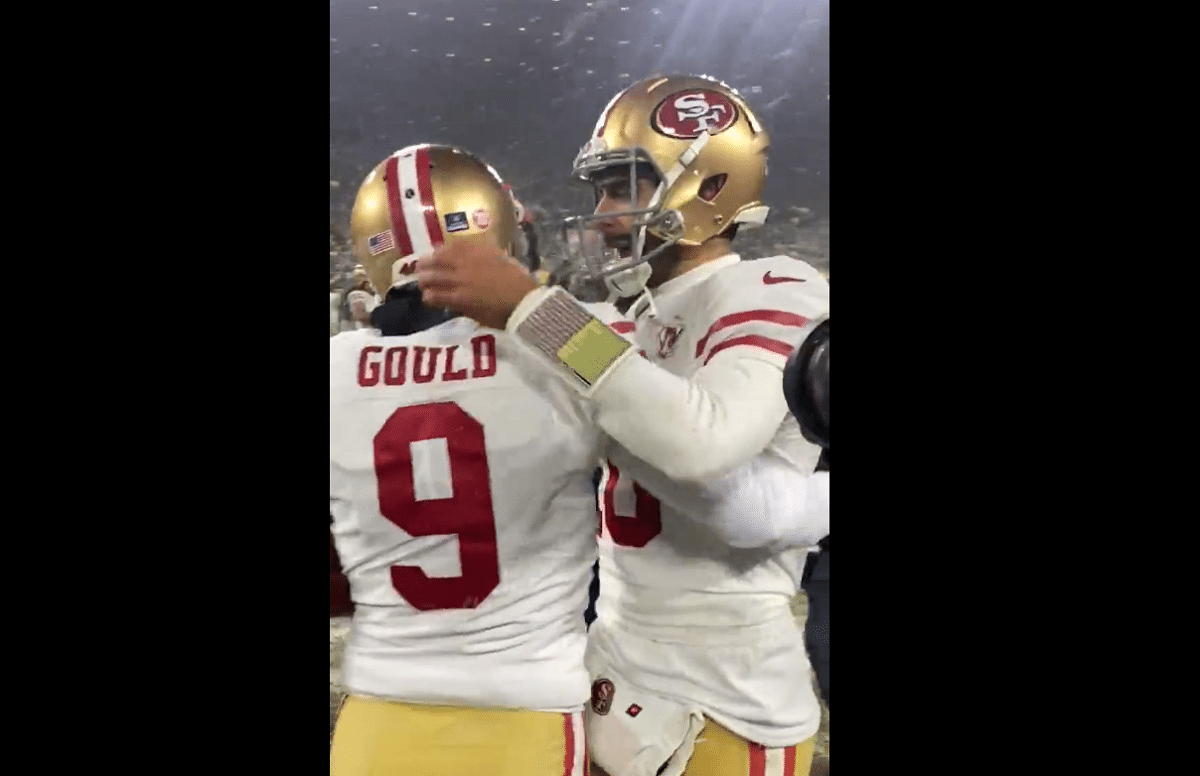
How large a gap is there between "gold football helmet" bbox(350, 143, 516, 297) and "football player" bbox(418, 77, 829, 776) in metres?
0.10

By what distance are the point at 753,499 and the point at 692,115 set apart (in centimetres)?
74

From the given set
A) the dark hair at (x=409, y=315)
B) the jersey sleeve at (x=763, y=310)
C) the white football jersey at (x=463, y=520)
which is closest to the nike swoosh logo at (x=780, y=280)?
the jersey sleeve at (x=763, y=310)

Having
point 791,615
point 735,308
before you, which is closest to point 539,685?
point 791,615

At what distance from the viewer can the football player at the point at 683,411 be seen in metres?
1.39

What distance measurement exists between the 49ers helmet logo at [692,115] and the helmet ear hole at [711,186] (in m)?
0.08

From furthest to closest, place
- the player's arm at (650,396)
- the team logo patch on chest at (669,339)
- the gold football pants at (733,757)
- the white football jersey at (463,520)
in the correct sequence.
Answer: the team logo patch on chest at (669,339) → the gold football pants at (733,757) → the white football jersey at (463,520) → the player's arm at (650,396)

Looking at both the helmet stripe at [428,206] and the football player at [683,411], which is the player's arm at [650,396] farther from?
the helmet stripe at [428,206]

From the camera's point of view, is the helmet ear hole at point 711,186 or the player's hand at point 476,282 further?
the helmet ear hole at point 711,186

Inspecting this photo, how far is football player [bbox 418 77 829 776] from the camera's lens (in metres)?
1.39

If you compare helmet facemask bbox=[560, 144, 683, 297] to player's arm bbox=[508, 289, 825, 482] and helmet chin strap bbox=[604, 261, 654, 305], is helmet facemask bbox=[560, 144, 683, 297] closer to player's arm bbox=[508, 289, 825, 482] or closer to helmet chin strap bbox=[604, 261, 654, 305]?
helmet chin strap bbox=[604, 261, 654, 305]

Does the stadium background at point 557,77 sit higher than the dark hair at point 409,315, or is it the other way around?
the stadium background at point 557,77

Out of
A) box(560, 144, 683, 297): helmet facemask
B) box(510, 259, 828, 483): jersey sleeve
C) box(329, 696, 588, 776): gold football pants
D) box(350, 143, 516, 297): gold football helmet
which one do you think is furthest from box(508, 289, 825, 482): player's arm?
box(329, 696, 588, 776): gold football pants

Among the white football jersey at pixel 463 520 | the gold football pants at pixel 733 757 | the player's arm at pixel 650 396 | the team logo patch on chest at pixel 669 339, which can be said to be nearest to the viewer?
the player's arm at pixel 650 396

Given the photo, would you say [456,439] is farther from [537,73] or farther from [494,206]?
[537,73]
